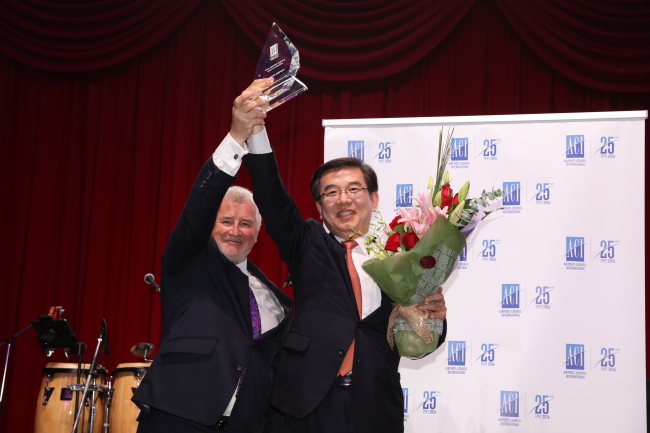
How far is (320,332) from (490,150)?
1.97m

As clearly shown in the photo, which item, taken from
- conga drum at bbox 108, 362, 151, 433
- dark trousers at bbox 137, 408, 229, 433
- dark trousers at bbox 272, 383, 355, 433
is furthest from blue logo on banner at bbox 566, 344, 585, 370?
conga drum at bbox 108, 362, 151, 433

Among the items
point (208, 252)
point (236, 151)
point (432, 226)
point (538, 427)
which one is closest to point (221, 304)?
point (208, 252)

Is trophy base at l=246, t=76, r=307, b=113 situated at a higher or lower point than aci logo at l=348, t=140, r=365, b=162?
lower

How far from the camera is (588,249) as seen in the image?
3840 mm

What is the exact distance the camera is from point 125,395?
527cm

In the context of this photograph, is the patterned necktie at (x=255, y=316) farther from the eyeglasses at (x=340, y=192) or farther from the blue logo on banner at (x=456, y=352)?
the blue logo on banner at (x=456, y=352)

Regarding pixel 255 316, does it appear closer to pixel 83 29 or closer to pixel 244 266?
pixel 244 266

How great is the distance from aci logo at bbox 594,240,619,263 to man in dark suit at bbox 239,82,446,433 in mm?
1646

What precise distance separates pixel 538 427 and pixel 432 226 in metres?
1.98

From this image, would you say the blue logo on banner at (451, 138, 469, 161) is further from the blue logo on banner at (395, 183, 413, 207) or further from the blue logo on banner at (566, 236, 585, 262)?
the blue logo on banner at (566, 236, 585, 262)

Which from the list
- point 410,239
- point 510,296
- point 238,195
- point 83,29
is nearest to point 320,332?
point 410,239

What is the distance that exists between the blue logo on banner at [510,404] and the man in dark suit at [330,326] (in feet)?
4.57

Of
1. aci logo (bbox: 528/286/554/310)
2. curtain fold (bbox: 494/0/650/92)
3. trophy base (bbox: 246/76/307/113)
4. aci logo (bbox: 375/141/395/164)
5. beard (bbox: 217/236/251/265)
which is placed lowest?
aci logo (bbox: 528/286/554/310)

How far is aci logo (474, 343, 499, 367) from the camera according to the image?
12.6 ft
